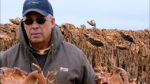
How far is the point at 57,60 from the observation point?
9.21 feet

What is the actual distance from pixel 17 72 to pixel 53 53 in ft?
4.67

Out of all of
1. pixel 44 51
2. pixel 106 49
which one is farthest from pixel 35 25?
pixel 106 49

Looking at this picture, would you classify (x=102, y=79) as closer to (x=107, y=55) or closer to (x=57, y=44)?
(x=57, y=44)

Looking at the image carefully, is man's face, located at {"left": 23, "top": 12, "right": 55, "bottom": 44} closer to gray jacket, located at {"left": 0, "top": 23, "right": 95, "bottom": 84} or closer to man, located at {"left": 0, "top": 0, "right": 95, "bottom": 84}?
man, located at {"left": 0, "top": 0, "right": 95, "bottom": 84}

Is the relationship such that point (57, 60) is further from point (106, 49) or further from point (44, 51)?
point (106, 49)

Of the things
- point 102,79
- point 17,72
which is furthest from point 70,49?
point 17,72

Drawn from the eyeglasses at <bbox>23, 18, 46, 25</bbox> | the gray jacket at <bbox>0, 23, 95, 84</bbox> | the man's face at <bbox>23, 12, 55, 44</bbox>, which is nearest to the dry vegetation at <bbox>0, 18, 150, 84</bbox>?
the gray jacket at <bbox>0, 23, 95, 84</bbox>

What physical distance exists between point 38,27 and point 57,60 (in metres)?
0.43

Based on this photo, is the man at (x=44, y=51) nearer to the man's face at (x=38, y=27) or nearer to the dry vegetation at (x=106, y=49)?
the man's face at (x=38, y=27)

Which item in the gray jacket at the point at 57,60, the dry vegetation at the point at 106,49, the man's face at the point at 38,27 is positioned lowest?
the dry vegetation at the point at 106,49

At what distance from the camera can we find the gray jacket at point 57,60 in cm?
274

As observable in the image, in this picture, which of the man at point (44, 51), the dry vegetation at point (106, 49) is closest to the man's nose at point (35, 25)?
the man at point (44, 51)

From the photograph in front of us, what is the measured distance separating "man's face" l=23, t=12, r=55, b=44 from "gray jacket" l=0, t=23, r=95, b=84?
11 centimetres

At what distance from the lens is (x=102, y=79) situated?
5.34 ft
